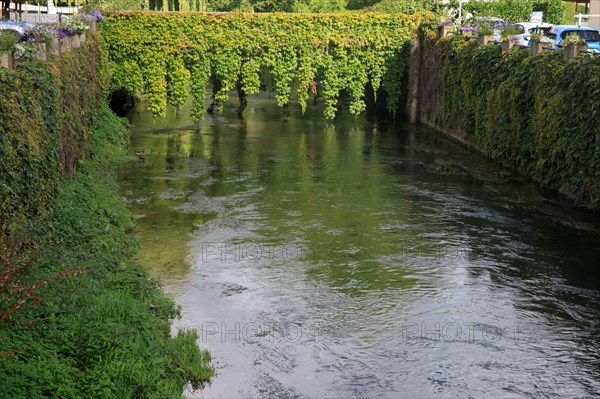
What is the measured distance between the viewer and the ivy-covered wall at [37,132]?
8781 mm

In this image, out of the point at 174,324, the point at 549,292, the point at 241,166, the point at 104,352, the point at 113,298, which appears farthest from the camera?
the point at 241,166

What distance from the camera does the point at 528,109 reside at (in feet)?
60.4

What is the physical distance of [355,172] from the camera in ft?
67.3

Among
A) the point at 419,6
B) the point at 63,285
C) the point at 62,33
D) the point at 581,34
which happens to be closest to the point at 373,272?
the point at 63,285

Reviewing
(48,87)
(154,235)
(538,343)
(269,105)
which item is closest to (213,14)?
(269,105)

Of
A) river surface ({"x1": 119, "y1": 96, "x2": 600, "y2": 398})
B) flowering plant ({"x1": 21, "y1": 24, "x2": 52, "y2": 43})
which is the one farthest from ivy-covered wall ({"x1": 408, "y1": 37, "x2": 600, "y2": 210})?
flowering plant ({"x1": 21, "y1": 24, "x2": 52, "y2": 43})

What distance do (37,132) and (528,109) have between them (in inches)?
463

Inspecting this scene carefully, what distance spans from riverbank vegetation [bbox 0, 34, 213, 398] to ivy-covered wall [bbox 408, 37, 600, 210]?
834 cm

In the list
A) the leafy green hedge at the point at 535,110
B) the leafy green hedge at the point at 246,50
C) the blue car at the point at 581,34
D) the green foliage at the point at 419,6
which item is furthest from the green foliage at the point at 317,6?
the leafy green hedge at the point at 535,110

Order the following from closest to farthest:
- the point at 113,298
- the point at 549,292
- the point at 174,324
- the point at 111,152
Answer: the point at 113,298
the point at 174,324
the point at 549,292
the point at 111,152

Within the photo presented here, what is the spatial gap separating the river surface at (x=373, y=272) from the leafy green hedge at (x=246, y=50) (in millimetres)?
5727

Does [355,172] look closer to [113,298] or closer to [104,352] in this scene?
[113,298]

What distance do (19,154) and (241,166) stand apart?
11.9 meters

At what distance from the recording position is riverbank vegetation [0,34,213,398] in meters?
7.16
